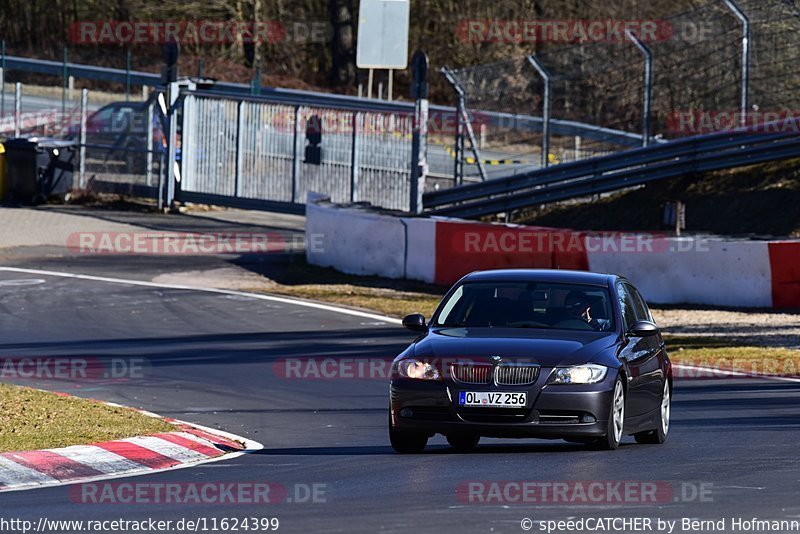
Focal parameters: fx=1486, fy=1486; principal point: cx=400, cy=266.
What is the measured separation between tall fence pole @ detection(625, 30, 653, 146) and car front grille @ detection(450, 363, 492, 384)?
669 inches

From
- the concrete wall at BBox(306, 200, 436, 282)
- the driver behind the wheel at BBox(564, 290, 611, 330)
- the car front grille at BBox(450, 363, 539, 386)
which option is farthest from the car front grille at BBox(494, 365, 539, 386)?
the concrete wall at BBox(306, 200, 436, 282)

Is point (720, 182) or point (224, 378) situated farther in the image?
point (720, 182)

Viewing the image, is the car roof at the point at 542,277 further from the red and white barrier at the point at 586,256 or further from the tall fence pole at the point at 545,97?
the tall fence pole at the point at 545,97

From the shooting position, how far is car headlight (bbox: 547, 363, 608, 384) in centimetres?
1045

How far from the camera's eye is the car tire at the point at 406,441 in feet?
35.7

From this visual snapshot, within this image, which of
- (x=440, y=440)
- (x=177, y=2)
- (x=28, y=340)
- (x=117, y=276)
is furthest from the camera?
(x=177, y=2)

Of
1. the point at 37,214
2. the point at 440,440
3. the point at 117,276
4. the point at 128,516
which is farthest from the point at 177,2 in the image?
the point at 128,516

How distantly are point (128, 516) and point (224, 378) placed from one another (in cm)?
771

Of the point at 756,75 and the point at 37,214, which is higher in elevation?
the point at 756,75

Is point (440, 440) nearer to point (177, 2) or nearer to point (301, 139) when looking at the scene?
point (301, 139)

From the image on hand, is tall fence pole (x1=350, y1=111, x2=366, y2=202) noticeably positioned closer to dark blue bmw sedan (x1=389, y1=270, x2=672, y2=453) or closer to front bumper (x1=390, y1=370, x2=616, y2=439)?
dark blue bmw sedan (x1=389, y1=270, x2=672, y2=453)

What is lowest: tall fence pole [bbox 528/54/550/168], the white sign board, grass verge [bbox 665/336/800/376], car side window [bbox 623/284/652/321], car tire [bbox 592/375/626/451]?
grass verge [bbox 665/336/800/376]

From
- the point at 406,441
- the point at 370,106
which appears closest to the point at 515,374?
the point at 406,441

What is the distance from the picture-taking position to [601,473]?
9.74 meters
